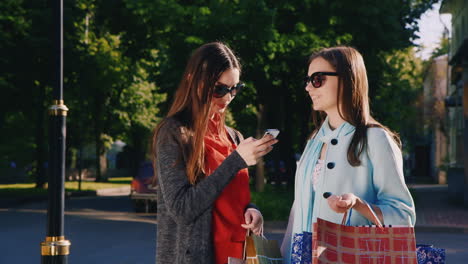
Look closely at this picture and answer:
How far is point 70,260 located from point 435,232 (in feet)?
26.3

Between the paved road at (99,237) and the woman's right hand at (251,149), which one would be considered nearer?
the woman's right hand at (251,149)

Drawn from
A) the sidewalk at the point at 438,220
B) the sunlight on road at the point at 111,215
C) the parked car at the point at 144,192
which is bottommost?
the sunlight on road at the point at 111,215

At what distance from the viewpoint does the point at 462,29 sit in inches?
1324

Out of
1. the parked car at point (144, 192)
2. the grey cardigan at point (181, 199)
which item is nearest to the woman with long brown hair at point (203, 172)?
the grey cardigan at point (181, 199)

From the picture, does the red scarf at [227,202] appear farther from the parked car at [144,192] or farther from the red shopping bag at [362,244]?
the parked car at [144,192]

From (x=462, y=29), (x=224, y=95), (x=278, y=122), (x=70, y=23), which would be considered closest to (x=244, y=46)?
(x=278, y=122)

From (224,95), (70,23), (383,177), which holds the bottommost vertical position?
(383,177)

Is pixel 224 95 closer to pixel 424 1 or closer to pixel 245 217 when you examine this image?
pixel 245 217

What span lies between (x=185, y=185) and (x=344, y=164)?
0.65 m

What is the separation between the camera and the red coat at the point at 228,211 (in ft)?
8.96

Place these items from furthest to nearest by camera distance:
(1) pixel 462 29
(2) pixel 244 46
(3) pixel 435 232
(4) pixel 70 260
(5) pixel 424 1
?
(1) pixel 462 29 → (5) pixel 424 1 → (2) pixel 244 46 → (3) pixel 435 232 → (4) pixel 70 260

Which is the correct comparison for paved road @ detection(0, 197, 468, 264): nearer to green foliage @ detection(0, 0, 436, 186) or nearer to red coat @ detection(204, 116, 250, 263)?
green foliage @ detection(0, 0, 436, 186)

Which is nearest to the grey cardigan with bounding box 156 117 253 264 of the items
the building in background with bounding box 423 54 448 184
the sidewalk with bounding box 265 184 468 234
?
the sidewalk with bounding box 265 184 468 234

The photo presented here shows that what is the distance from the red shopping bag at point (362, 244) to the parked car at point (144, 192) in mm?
16083
